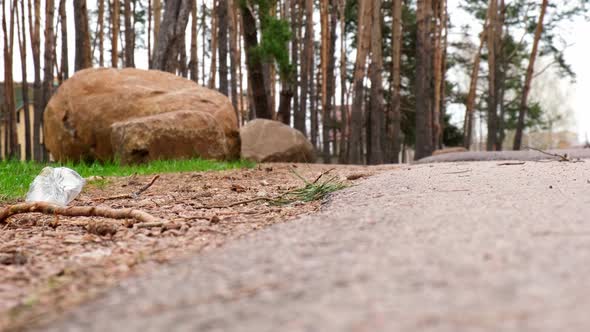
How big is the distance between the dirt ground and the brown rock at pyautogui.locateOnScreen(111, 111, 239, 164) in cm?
301

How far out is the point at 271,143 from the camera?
971 cm

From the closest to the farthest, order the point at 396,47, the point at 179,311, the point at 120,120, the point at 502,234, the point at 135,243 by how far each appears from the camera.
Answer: the point at 179,311 < the point at 502,234 < the point at 135,243 < the point at 120,120 < the point at 396,47

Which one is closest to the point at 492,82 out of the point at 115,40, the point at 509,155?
the point at 509,155

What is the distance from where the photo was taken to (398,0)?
40.1 ft

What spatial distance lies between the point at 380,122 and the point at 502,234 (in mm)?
10770

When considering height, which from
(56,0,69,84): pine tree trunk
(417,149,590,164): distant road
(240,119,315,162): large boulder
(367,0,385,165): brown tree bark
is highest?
(56,0,69,84): pine tree trunk

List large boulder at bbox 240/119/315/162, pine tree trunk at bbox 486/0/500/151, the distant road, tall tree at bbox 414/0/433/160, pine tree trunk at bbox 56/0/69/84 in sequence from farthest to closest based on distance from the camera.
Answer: pine tree trunk at bbox 486/0/500/151
pine tree trunk at bbox 56/0/69/84
tall tree at bbox 414/0/433/160
large boulder at bbox 240/119/315/162
the distant road

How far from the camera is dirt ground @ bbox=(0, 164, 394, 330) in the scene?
49.3 inches

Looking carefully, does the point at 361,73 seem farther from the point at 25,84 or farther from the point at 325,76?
the point at 25,84

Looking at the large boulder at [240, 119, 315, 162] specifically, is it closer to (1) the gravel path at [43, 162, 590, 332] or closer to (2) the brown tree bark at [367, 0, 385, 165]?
(2) the brown tree bark at [367, 0, 385, 165]

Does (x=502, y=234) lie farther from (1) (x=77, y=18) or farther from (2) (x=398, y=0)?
(2) (x=398, y=0)

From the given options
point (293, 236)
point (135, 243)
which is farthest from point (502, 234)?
point (135, 243)

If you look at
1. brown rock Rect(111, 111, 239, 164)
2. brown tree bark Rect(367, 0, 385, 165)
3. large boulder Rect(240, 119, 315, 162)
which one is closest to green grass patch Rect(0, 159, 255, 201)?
brown rock Rect(111, 111, 239, 164)

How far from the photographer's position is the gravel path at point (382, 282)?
84cm
